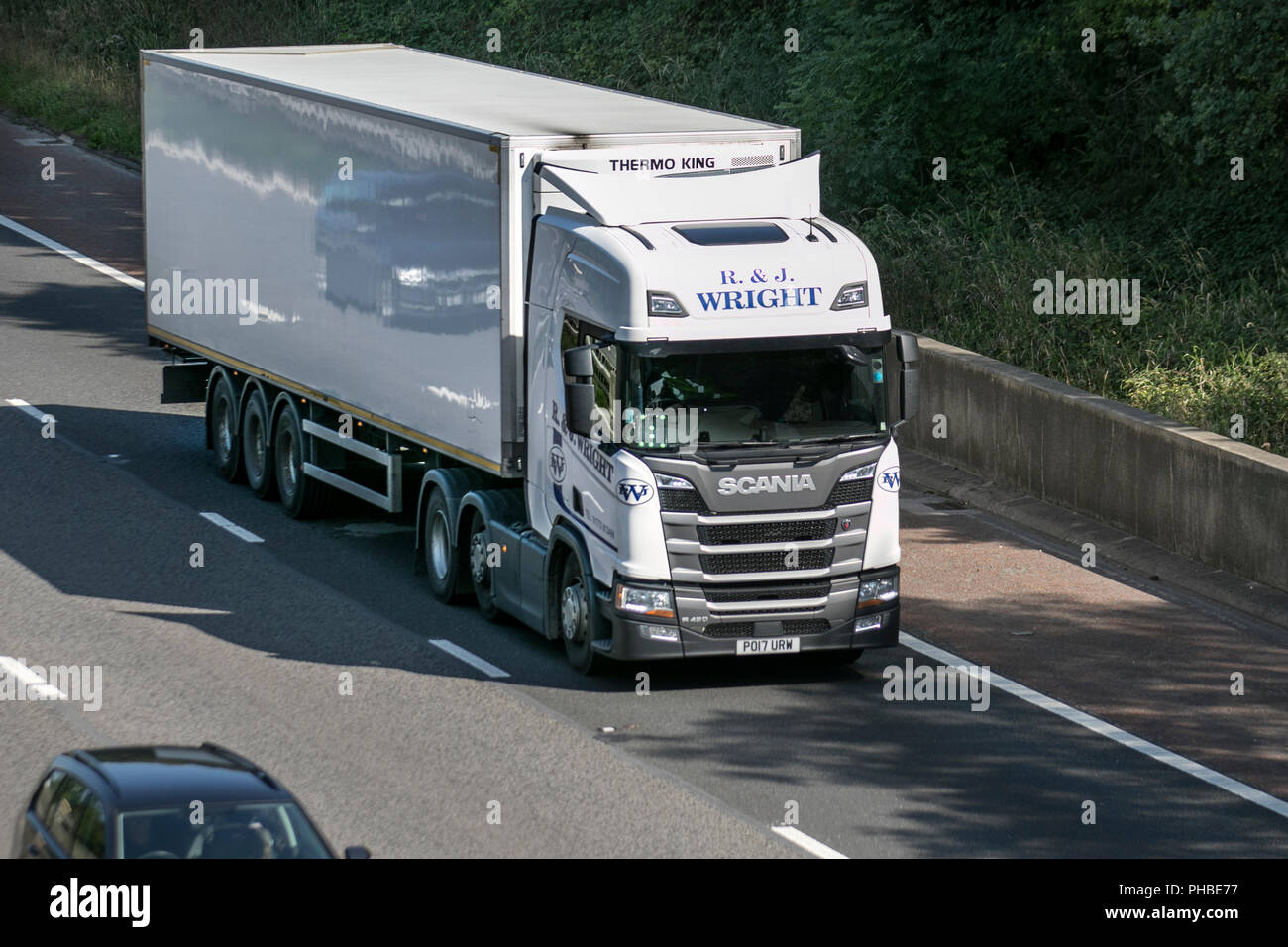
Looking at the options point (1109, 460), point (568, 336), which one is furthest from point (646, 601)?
point (1109, 460)

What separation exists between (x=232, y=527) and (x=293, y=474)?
0.79 metres

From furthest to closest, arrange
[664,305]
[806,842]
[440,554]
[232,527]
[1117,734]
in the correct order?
[232,527]
[440,554]
[664,305]
[1117,734]
[806,842]

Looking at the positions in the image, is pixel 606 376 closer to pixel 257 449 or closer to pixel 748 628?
pixel 748 628

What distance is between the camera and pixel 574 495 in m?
14.6

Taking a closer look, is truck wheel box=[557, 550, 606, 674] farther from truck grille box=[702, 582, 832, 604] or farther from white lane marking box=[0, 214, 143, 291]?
white lane marking box=[0, 214, 143, 291]

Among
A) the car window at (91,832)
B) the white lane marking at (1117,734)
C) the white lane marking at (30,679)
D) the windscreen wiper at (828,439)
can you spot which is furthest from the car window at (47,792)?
the white lane marking at (1117,734)

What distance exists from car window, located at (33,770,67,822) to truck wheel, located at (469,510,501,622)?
672 cm

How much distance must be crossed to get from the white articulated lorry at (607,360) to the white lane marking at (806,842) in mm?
2503

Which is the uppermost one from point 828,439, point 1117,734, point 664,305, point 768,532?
point 664,305

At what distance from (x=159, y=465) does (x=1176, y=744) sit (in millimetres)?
11683

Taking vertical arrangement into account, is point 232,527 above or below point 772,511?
below

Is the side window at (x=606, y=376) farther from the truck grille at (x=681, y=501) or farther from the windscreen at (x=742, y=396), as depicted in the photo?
the truck grille at (x=681, y=501)

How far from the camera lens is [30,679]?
14516 millimetres

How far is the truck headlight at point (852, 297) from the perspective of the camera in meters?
14.2
